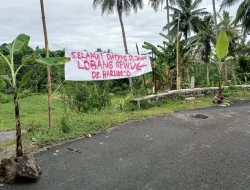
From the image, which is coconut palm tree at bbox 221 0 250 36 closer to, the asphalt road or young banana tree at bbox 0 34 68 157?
the asphalt road

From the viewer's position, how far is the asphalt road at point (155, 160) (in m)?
3.44

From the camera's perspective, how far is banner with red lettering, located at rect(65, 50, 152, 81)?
22.6 feet

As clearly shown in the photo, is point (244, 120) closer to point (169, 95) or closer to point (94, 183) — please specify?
point (169, 95)

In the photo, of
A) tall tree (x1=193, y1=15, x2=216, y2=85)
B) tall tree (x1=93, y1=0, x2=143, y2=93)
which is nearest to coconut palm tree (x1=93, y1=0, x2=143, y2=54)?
tall tree (x1=93, y1=0, x2=143, y2=93)

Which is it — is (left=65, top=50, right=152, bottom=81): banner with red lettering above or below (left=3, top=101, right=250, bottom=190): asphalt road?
above

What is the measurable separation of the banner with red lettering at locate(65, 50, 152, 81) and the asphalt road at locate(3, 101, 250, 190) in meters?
1.84

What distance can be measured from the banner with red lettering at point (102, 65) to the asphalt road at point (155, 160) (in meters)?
1.84

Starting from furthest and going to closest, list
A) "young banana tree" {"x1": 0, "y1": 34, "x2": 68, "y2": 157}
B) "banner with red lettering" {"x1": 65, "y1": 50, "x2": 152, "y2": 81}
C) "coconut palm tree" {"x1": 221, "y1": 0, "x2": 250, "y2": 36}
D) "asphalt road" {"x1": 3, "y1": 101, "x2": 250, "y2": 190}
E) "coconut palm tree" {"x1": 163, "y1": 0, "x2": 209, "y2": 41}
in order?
"coconut palm tree" {"x1": 163, "y1": 0, "x2": 209, "y2": 41} → "coconut palm tree" {"x1": 221, "y1": 0, "x2": 250, "y2": 36} → "banner with red lettering" {"x1": 65, "y1": 50, "x2": 152, "y2": 81} → "young banana tree" {"x1": 0, "y1": 34, "x2": 68, "y2": 157} → "asphalt road" {"x1": 3, "y1": 101, "x2": 250, "y2": 190}

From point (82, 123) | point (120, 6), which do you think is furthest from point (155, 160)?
point (120, 6)

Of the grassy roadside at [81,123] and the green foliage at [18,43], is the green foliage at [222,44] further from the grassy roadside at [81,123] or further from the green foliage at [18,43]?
the green foliage at [18,43]

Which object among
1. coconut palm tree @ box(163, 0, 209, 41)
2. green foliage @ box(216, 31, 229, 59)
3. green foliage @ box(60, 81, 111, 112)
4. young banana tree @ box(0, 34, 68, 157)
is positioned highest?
coconut palm tree @ box(163, 0, 209, 41)

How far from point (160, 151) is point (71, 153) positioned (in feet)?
4.84

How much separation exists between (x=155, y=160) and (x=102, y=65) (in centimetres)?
431

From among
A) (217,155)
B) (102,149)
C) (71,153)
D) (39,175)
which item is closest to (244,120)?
(217,155)
